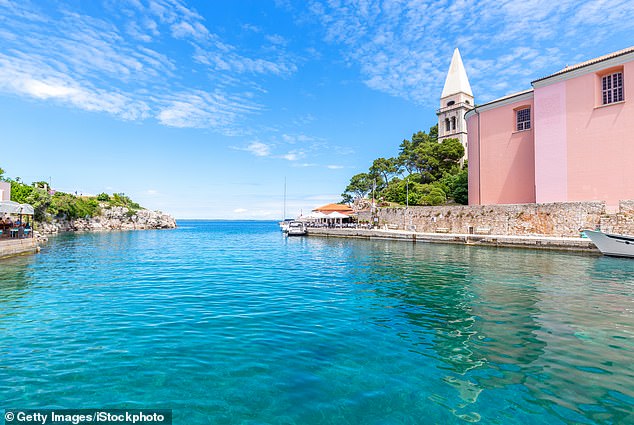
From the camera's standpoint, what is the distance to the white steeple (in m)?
51.3

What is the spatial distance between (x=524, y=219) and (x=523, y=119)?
359 inches

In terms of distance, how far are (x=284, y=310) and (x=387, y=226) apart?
29979mm

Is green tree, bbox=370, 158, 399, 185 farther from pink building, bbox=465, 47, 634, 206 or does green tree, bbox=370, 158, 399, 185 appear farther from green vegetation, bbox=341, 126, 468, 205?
pink building, bbox=465, 47, 634, 206

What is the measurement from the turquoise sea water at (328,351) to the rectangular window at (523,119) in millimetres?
20372

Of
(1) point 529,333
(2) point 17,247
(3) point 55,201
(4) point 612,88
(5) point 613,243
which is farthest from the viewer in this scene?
(3) point 55,201

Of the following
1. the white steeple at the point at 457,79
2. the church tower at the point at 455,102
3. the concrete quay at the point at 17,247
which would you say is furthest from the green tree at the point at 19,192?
the white steeple at the point at 457,79

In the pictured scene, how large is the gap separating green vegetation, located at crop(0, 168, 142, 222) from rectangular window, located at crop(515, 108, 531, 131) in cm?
5470

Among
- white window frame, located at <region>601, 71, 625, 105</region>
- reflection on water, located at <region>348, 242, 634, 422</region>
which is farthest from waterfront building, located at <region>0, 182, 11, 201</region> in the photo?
white window frame, located at <region>601, 71, 625, 105</region>

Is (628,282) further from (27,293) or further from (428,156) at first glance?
(428,156)

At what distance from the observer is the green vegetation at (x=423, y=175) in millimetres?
36500

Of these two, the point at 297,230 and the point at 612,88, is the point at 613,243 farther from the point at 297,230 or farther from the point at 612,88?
the point at 297,230

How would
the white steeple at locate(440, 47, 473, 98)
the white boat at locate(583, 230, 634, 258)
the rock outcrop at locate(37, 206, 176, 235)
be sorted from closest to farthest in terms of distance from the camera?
the white boat at locate(583, 230, 634, 258) → the white steeple at locate(440, 47, 473, 98) → the rock outcrop at locate(37, 206, 176, 235)

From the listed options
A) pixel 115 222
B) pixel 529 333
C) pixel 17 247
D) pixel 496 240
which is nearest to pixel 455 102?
pixel 496 240

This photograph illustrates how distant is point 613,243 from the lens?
16562 millimetres
